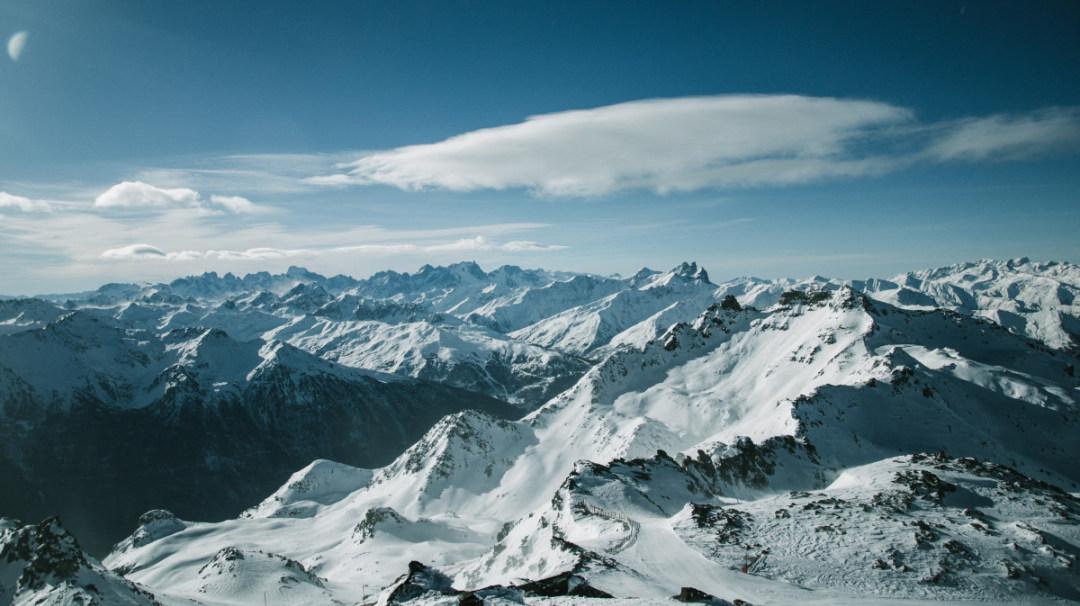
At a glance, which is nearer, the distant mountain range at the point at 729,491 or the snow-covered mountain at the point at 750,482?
the distant mountain range at the point at 729,491

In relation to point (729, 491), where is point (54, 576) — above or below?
below

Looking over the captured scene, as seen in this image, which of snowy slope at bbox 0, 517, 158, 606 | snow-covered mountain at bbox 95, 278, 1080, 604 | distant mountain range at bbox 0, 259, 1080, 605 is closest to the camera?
distant mountain range at bbox 0, 259, 1080, 605

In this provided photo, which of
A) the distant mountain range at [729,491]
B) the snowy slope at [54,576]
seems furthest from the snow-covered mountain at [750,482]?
the snowy slope at [54,576]

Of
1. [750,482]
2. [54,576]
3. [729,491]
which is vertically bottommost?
[54,576]

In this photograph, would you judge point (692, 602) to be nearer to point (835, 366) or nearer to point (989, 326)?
point (835, 366)

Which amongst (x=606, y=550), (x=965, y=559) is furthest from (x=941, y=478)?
(x=606, y=550)

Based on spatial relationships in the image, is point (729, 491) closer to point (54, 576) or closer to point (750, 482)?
point (750, 482)

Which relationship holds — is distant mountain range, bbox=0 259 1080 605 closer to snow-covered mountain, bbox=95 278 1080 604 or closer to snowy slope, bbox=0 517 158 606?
snow-covered mountain, bbox=95 278 1080 604

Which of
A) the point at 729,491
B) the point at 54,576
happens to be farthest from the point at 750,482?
the point at 54,576

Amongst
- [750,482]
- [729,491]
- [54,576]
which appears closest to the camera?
[54,576]

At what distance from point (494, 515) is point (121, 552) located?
4172 inches

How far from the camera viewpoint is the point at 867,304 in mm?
139625

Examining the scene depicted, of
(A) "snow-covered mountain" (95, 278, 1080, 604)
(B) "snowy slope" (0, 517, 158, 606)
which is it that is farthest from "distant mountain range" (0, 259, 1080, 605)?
(B) "snowy slope" (0, 517, 158, 606)

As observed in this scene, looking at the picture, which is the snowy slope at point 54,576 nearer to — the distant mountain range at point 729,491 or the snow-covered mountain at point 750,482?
the distant mountain range at point 729,491
